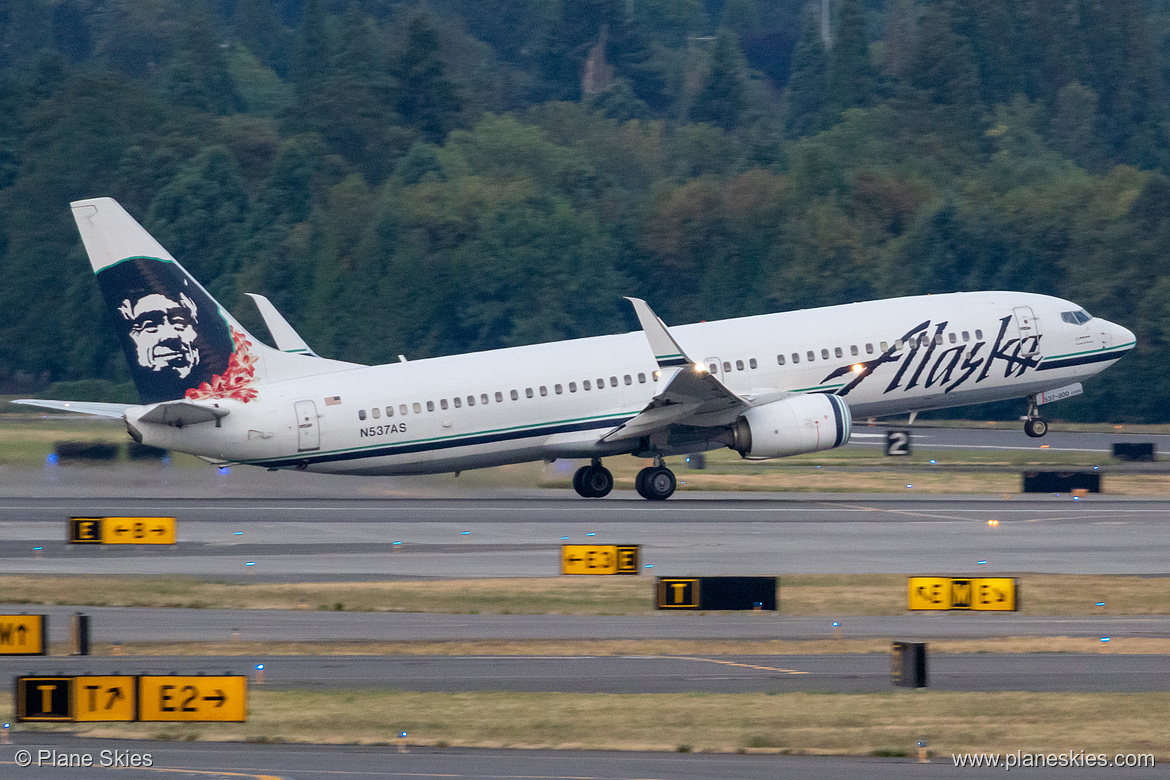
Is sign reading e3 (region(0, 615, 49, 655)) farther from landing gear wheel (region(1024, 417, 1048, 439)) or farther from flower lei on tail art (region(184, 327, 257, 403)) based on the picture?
landing gear wheel (region(1024, 417, 1048, 439))

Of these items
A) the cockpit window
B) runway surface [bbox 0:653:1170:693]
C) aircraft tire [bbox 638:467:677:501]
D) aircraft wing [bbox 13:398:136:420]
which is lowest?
runway surface [bbox 0:653:1170:693]

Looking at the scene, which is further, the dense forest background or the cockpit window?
the dense forest background

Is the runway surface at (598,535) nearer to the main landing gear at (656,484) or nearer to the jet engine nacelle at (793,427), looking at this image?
the main landing gear at (656,484)

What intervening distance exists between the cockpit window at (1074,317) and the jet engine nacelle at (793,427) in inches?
351

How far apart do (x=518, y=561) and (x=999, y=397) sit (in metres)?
19.3

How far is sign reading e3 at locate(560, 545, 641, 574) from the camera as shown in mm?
30109

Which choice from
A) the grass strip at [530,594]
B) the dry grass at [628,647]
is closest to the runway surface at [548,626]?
the dry grass at [628,647]

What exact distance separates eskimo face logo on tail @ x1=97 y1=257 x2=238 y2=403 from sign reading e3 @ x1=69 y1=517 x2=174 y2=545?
6.16 meters

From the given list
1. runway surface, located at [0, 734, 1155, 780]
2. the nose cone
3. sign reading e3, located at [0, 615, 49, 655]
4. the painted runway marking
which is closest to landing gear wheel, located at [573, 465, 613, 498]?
the nose cone

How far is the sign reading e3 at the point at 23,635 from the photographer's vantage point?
22422 millimetres

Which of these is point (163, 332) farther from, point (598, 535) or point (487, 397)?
point (598, 535)

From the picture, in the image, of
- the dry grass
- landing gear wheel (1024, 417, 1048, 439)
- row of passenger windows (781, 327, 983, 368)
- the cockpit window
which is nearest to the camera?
the dry grass

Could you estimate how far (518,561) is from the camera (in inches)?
1284

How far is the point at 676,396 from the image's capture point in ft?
137
